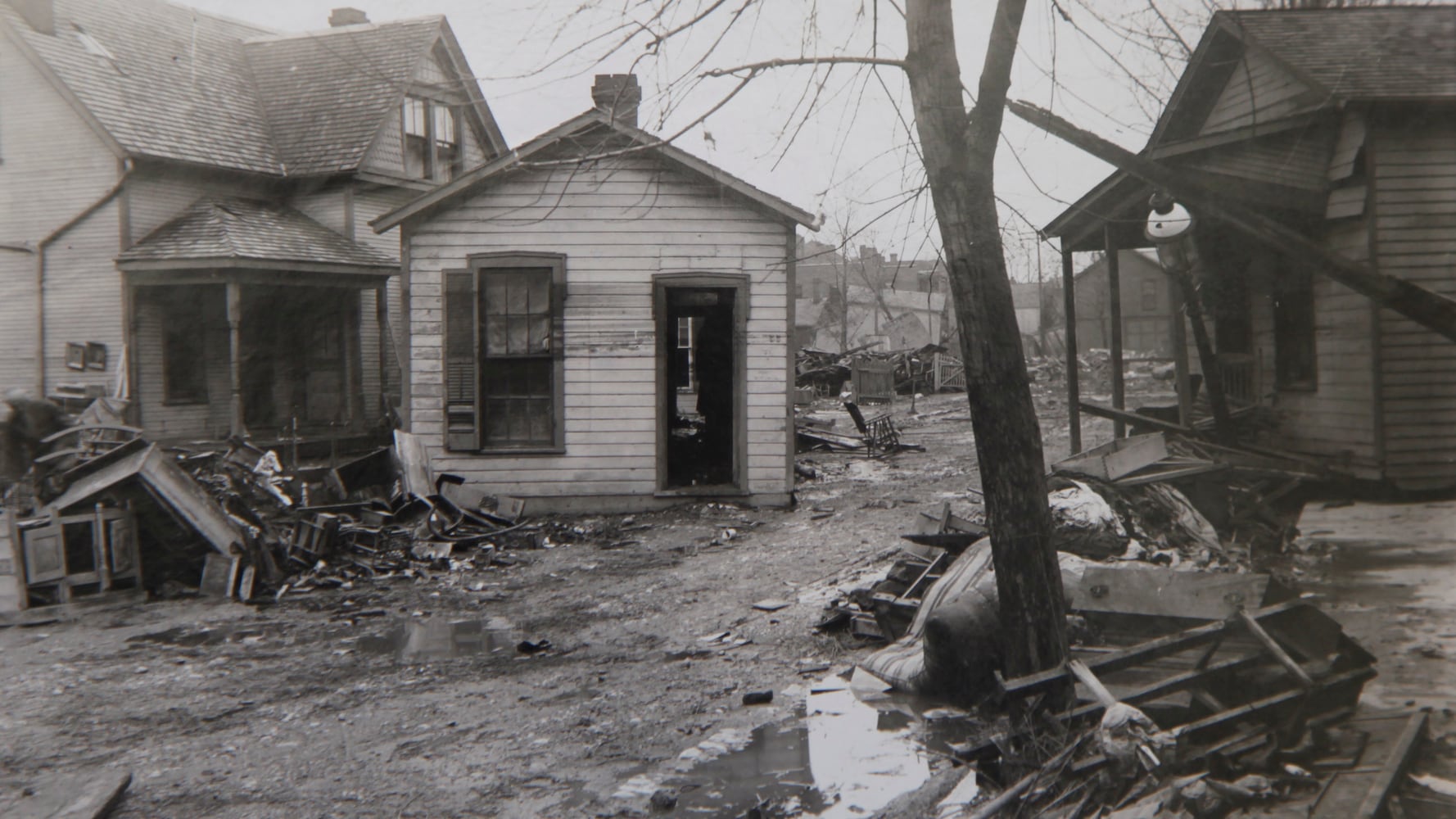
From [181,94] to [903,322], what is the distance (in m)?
43.3

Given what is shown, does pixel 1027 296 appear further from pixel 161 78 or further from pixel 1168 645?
pixel 1168 645

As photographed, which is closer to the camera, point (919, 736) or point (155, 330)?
point (919, 736)

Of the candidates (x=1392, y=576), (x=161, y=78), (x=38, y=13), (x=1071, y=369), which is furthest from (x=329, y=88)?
(x=1392, y=576)

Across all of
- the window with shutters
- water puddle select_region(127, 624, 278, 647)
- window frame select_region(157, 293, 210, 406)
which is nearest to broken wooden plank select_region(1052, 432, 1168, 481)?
the window with shutters

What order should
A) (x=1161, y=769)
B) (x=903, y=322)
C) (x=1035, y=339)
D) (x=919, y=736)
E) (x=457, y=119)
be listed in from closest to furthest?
(x=1161, y=769)
(x=919, y=736)
(x=457, y=119)
(x=1035, y=339)
(x=903, y=322)

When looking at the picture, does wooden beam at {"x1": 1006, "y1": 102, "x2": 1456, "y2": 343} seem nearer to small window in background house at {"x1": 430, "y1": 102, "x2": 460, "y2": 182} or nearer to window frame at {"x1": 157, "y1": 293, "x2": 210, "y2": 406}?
window frame at {"x1": 157, "y1": 293, "x2": 210, "y2": 406}

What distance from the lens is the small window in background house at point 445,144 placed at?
64.6 feet

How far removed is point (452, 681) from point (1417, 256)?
10161 millimetres

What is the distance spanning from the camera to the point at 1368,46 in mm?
11023

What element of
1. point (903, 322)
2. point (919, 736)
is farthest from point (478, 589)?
point (903, 322)

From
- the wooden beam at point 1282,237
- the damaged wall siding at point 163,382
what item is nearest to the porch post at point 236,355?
the damaged wall siding at point 163,382

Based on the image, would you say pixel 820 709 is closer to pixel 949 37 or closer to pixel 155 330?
pixel 949 37

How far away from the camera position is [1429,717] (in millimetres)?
4238

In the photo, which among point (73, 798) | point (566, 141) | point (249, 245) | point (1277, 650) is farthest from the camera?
point (249, 245)
